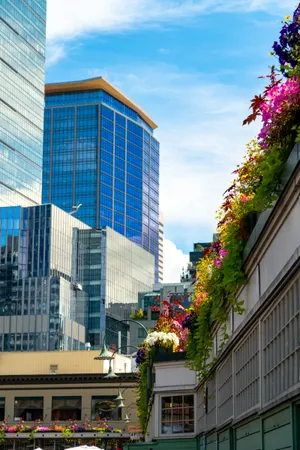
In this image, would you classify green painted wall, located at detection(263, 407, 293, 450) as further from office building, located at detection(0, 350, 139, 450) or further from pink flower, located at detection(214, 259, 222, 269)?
office building, located at detection(0, 350, 139, 450)

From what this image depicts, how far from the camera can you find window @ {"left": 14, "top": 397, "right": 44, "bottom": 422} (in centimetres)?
8012

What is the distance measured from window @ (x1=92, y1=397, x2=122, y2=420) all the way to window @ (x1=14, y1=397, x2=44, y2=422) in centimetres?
457

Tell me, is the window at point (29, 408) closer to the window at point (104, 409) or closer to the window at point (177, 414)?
the window at point (104, 409)

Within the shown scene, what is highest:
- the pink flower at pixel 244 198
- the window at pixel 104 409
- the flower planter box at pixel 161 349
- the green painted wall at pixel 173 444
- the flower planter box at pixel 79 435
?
the window at pixel 104 409

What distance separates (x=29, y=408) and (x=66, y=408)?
10.4 feet

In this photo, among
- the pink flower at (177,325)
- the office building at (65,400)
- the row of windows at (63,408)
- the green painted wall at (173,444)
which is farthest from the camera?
the row of windows at (63,408)

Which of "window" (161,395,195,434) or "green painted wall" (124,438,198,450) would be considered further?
"window" (161,395,195,434)

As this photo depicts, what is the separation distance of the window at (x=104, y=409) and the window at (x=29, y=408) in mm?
4567

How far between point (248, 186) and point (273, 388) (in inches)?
119

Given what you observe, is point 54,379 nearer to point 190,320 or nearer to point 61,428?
point 61,428

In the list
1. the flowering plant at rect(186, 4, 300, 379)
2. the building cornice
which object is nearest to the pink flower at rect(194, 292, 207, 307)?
the flowering plant at rect(186, 4, 300, 379)

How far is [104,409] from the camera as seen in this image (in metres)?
81.1

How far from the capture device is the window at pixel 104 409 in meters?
80.9

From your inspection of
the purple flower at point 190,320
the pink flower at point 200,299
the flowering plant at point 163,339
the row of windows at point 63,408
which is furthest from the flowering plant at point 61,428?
the pink flower at point 200,299
